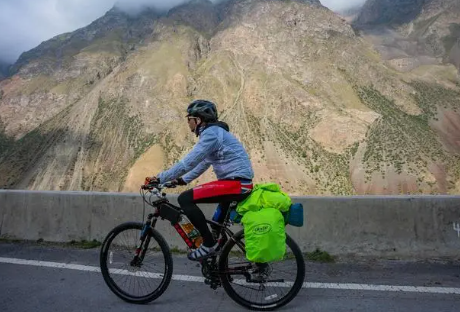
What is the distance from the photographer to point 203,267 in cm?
441

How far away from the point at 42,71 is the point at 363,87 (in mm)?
91900

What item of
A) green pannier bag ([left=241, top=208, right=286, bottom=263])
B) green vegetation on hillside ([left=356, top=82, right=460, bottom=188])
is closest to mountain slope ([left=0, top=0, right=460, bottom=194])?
green vegetation on hillside ([left=356, top=82, right=460, bottom=188])

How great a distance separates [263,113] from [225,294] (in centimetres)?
8807

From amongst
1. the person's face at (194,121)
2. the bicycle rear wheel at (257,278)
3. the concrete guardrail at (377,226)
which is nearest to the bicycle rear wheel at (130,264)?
the bicycle rear wheel at (257,278)

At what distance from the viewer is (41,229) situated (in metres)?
7.39

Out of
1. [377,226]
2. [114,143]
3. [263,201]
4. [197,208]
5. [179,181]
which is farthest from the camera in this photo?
[114,143]

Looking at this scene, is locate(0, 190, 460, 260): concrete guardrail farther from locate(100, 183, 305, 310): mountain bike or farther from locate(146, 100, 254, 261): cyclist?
locate(146, 100, 254, 261): cyclist

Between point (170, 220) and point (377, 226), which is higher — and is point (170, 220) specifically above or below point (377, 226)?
above

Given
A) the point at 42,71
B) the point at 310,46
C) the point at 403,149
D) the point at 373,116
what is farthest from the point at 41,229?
the point at 42,71

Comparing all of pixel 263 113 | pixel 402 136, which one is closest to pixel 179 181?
pixel 402 136

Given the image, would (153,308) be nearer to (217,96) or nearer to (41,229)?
(41,229)

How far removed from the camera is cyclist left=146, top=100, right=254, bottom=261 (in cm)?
421

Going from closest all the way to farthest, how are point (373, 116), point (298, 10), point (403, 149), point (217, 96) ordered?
point (403, 149) → point (373, 116) → point (217, 96) → point (298, 10)

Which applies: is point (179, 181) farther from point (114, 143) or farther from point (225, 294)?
point (114, 143)
